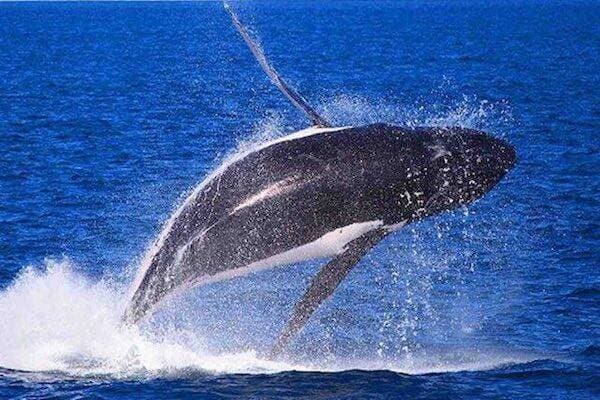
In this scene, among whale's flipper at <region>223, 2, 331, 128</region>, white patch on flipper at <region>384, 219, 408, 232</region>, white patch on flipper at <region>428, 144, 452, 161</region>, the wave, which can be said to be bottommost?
the wave

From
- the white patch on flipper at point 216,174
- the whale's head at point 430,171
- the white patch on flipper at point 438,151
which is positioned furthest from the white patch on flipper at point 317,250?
the white patch on flipper at point 438,151

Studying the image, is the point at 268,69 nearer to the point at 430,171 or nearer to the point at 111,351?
the point at 430,171

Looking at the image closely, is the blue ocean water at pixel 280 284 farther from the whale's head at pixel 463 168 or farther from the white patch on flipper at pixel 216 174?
the whale's head at pixel 463 168

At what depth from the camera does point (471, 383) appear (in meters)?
22.2

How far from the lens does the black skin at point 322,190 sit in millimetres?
20266

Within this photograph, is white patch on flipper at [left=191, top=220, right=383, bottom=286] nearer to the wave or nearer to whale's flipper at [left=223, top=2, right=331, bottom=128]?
whale's flipper at [left=223, top=2, right=331, bottom=128]

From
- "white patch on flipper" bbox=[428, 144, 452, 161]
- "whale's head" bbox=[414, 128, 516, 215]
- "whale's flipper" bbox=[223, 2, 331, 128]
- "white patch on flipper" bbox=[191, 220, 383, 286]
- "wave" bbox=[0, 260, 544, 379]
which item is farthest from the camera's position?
"wave" bbox=[0, 260, 544, 379]

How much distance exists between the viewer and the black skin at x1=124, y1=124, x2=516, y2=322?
20.3 metres

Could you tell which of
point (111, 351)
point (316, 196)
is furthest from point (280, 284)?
point (316, 196)

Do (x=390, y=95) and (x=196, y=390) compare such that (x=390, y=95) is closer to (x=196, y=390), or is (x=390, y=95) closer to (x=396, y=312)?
(x=396, y=312)

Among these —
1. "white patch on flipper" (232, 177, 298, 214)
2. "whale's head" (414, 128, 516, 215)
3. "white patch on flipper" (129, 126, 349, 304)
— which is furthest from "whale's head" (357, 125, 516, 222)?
"white patch on flipper" (232, 177, 298, 214)

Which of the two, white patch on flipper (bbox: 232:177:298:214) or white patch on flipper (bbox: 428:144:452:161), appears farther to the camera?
white patch on flipper (bbox: 232:177:298:214)

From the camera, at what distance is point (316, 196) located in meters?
20.4

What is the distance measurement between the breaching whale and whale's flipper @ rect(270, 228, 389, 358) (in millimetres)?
25
